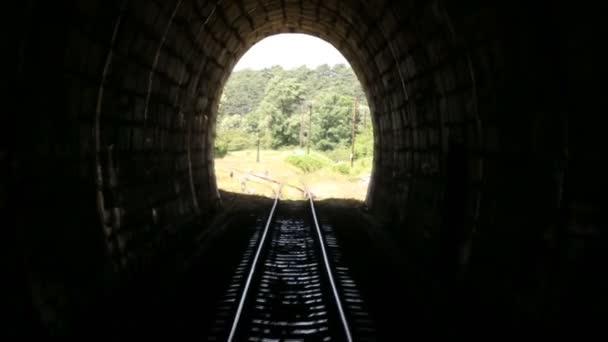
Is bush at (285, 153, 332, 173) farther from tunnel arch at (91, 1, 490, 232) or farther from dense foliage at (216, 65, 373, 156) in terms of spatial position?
tunnel arch at (91, 1, 490, 232)

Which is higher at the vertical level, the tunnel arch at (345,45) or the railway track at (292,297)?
the tunnel arch at (345,45)

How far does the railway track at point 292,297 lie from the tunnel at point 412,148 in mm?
1497

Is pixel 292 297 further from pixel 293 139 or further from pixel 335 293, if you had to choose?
pixel 293 139

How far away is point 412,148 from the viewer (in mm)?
9734

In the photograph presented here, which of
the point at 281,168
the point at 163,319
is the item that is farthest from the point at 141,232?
the point at 281,168

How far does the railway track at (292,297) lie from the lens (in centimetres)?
515

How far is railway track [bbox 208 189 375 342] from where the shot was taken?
16.9ft

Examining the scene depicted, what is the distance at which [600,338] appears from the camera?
4.09 meters

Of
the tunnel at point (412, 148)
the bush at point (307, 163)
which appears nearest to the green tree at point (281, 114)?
the bush at point (307, 163)

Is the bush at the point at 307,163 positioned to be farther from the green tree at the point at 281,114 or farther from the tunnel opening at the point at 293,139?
the green tree at the point at 281,114

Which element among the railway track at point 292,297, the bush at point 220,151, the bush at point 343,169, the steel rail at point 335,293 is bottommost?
the railway track at point 292,297

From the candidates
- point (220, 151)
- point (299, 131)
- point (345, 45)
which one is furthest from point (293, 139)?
point (345, 45)

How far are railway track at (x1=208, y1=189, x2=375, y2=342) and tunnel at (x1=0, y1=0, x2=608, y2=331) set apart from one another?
4.91ft

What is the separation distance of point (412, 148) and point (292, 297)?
482cm
